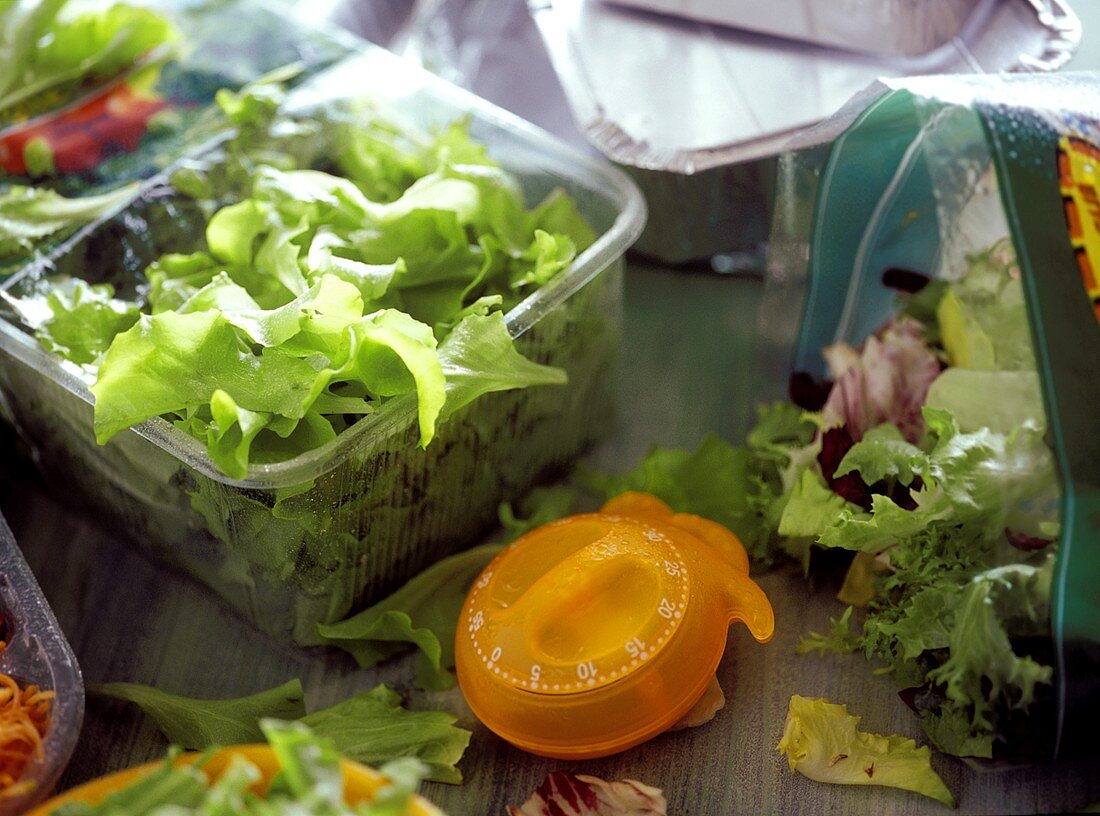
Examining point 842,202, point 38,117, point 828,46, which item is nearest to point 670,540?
point 842,202

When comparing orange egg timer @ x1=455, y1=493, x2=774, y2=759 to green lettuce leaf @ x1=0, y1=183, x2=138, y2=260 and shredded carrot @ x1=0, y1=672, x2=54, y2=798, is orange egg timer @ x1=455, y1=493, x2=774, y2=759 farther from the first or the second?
green lettuce leaf @ x1=0, y1=183, x2=138, y2=260

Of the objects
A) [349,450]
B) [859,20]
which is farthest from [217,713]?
[859,20]

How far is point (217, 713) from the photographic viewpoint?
73 cm

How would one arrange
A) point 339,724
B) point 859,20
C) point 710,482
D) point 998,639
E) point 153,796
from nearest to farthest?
point 153,796, point 998,639, point 339,724, point 710,482, point 859,20

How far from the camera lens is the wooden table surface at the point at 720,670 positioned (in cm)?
69

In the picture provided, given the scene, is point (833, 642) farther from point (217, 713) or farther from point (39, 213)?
point (39, 213)

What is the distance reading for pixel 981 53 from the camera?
3.10ft

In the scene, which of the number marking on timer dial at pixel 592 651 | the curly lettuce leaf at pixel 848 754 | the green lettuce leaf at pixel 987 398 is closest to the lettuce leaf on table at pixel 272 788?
the number marking on timer dial at pixel 592 651

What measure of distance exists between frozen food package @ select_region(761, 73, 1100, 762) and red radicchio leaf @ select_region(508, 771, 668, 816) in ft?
0.54

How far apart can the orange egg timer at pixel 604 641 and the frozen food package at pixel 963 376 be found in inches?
3.7

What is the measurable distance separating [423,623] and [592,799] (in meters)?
0.19

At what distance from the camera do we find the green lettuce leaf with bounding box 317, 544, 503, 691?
0.78 metres

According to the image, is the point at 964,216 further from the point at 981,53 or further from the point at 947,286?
the point at 981,53

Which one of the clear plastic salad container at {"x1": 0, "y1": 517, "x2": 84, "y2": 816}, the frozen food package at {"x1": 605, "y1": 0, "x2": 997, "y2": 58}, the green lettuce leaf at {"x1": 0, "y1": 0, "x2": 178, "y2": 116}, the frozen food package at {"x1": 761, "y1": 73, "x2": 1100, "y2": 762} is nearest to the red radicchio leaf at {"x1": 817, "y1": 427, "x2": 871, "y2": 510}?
the frozen food package at {"x1": 761, "y1": 73, "x2": 1100, "y2": 762}
